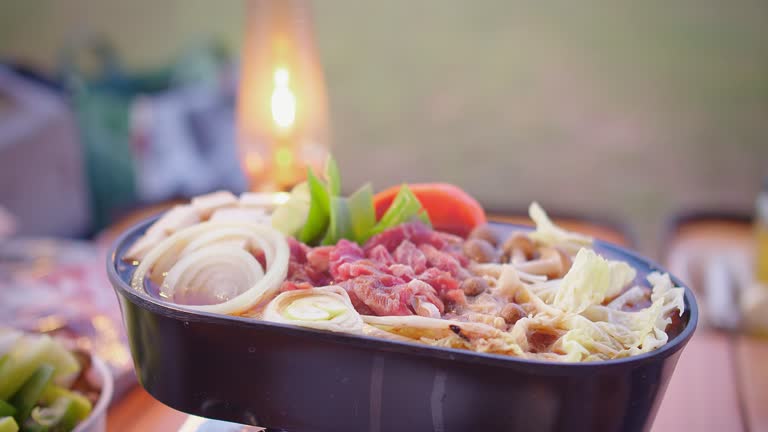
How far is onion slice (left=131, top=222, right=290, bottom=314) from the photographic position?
30.2 inches

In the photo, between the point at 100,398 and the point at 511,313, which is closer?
the point at 511,313

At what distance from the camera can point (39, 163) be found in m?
3.39

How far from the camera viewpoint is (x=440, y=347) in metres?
0.63

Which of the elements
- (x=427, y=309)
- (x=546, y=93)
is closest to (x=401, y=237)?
(x=427, y=309)

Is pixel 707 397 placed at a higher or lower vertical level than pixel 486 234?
lower

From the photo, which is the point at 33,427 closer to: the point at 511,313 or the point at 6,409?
the point at 6,409

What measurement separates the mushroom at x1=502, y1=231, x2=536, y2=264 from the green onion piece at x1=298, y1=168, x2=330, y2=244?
25 cm

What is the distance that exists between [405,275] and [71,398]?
0.47 meters

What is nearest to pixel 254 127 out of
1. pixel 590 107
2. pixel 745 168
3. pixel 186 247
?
pixel 186 247

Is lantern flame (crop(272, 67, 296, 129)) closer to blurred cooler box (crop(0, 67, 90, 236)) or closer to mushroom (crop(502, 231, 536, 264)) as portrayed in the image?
mushroom (crop(502, 231, 536, 264))

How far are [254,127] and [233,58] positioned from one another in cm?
219

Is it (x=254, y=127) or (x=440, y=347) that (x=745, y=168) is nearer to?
(x=254, y=127)

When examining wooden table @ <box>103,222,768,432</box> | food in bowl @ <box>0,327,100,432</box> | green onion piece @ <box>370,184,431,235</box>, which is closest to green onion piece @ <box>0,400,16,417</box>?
food in bowl @ <box>0,327,100,432</box>

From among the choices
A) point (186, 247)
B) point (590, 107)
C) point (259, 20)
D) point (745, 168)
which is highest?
point (259, 20)
